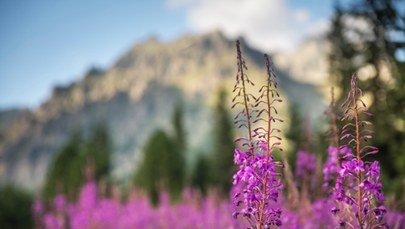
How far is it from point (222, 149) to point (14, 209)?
1516 inches

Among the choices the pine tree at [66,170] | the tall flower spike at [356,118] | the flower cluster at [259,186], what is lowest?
the flower cluster at [259,186]

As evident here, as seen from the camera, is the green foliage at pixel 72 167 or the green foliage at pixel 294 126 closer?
the green foliage at pixel 72 167

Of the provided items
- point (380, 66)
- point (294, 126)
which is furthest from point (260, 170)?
point (294, 126)

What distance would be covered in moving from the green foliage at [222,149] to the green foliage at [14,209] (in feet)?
113

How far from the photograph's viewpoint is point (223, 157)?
5125cm

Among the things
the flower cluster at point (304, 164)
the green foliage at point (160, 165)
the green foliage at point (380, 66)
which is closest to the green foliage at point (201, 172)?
the green foliage at point (160, 165)

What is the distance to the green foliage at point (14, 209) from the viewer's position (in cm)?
1464

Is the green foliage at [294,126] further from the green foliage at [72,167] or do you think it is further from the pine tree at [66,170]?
the pine tree at [66,170]

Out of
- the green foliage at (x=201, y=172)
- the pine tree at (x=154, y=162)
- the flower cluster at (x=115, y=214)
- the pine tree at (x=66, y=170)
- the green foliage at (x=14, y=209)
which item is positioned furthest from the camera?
the green foliage at (x=201, y=172)

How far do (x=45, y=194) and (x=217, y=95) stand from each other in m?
24.6

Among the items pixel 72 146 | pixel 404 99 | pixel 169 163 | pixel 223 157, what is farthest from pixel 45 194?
pixel 404 99

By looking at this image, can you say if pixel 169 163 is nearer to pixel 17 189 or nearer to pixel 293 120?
pixel 293 120

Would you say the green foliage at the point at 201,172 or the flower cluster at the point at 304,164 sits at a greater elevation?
the green foliage at the point at 201,172

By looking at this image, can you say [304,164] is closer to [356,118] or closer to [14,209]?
[356,118]
